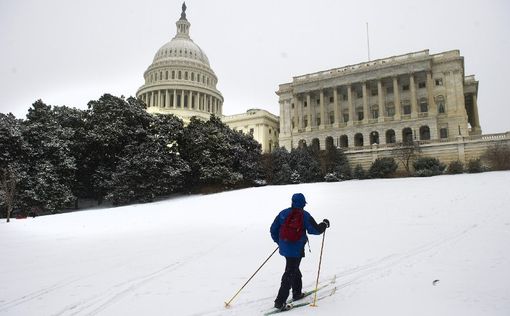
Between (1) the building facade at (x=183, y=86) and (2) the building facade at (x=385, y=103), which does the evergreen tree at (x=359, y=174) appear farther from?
(1) the building facade at (x=183, y=86)

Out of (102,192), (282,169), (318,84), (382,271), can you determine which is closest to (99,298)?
A: (382,271)

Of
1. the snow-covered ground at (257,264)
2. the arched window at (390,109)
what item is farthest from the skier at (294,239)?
the arched window at (390,109)

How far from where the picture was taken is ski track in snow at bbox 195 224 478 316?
5414mm

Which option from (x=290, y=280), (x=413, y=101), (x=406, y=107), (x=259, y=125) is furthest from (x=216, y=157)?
(x=259, y=125)

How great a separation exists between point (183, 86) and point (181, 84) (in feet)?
2.19

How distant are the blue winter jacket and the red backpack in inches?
2.3

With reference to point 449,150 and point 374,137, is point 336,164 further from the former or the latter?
point 374,137

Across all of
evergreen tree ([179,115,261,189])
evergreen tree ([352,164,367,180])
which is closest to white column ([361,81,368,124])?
evergreen tree ([352,164,367,180])

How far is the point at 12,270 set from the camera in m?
8.48

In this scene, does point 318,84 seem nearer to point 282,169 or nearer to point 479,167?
point 282,169

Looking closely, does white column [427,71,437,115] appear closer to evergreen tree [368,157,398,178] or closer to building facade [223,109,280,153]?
evergreen tree [368,157,398,178]

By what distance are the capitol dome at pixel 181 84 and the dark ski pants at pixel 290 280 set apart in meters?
76.3

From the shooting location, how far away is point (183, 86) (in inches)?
3386

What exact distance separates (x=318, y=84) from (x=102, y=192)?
4014 centimetres
